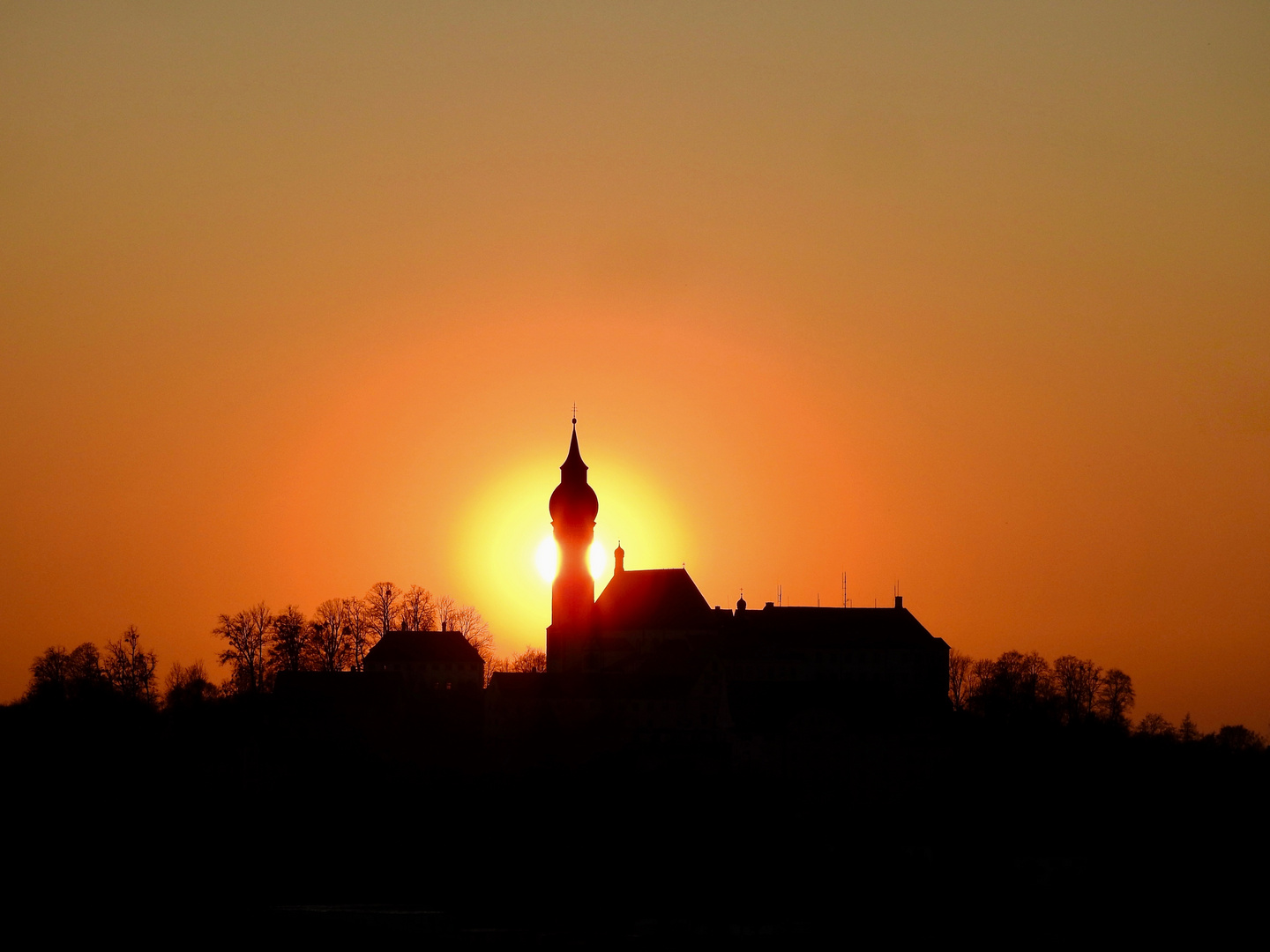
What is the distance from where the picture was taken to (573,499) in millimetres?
A: 109812

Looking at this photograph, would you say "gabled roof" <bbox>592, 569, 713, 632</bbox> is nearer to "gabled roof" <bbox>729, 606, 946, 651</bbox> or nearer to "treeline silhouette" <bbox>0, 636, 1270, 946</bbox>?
"gabled roof" <bbox>729, 606, 946, 651</bbox>

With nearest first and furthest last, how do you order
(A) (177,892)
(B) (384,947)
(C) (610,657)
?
(B) (384,947), (A) (177,892), (C) (610,657)

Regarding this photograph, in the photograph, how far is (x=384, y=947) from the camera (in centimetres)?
7381

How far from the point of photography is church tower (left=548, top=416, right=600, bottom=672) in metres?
107

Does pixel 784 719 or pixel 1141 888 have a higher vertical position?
pixel 784 719

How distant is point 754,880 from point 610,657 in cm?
3017

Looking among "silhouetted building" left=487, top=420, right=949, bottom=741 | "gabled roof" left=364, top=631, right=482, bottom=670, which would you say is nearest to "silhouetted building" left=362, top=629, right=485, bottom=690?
A: "gabled roof" left=364, top=631, right=482, bottom=670

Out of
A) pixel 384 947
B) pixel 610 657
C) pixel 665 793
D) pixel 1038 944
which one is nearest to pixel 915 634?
pixel 610 657

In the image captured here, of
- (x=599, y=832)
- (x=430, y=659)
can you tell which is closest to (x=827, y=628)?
(x=430, y=659)

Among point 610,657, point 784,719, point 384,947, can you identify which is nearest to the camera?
point 384,947

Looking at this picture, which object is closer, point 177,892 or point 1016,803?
point 177,892

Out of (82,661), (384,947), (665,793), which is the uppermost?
(82,661)

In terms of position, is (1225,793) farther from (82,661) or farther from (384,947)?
(82,661)

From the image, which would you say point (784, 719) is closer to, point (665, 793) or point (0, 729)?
point (665, 793)
